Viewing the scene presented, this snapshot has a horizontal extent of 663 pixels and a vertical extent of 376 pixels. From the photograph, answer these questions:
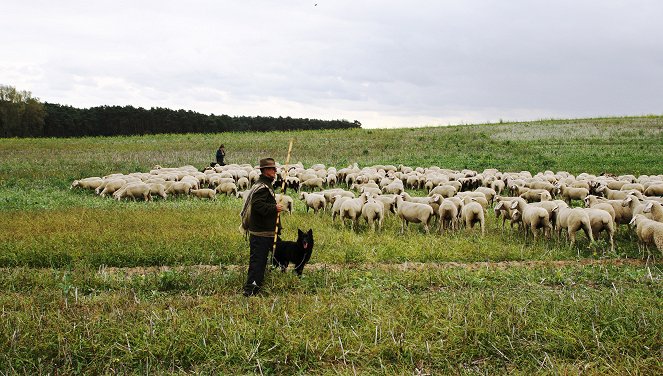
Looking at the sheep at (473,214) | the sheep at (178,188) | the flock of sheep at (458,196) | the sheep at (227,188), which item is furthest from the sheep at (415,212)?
the sheep at (178,188)

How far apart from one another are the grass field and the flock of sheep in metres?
0.60

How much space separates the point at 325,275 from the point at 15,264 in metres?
5.82

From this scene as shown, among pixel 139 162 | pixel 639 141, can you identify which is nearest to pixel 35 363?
pixel 139 162

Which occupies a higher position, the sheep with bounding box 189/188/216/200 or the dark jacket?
the dark jacket

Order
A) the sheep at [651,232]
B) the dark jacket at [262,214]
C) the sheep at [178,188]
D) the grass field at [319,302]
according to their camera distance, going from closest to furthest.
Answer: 1. the grass field at [319,302]
2. the dark jacket at [262,214]
3. the sheep at [651,232]
4. the sheep at [178,188]

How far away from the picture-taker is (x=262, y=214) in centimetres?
780

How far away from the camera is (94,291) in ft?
24.1

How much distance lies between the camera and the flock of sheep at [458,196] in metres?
11.2

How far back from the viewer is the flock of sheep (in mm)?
11156

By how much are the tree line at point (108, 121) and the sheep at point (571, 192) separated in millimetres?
71175

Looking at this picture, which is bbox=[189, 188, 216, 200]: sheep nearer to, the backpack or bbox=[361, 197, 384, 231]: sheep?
bbox=[361, 197, 384, 231]: sheep

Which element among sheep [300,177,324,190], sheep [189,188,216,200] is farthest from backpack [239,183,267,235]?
sheep [300,177,324,190]

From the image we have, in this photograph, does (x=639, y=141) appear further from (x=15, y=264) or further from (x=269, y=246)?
Result: (x=15, y=264)

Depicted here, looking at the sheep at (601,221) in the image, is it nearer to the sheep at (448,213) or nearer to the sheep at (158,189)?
the sheep at (448,213)
